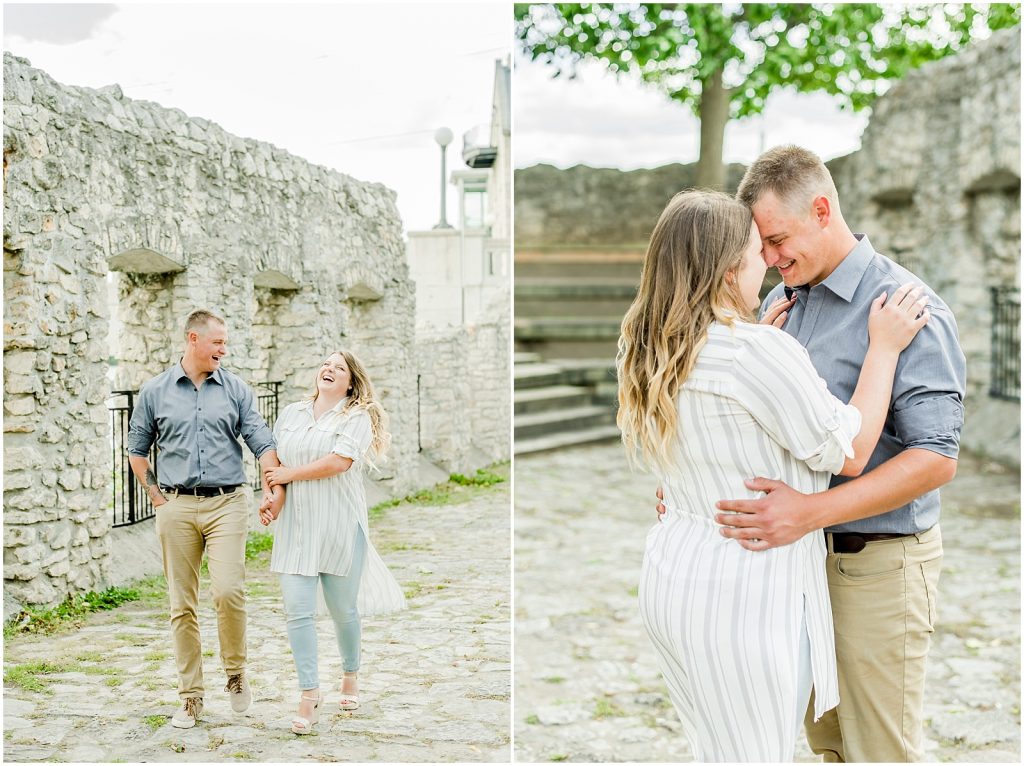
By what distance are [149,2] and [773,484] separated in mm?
2637

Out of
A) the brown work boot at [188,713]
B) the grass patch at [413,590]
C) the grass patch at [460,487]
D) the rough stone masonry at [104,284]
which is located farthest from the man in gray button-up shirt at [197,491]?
the grass patch at [460,487]

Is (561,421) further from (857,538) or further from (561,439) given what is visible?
(857,538)

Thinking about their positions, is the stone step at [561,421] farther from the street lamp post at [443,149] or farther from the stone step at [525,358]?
the street lamp post at [443,149]

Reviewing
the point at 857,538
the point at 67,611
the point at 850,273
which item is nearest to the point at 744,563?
the point at 857,538

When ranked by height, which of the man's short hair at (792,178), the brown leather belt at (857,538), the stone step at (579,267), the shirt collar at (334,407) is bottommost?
the brown leather belt at (857,538)

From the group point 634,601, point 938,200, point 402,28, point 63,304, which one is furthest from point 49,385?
point 938,200

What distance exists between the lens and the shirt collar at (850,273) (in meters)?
2.00

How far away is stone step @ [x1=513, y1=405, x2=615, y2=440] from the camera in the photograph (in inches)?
285

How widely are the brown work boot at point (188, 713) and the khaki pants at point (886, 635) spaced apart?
1842mm

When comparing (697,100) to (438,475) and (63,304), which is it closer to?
(438,475)

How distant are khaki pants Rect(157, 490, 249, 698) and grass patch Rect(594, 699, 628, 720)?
136 cm

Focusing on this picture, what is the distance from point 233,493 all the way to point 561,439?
502 cm

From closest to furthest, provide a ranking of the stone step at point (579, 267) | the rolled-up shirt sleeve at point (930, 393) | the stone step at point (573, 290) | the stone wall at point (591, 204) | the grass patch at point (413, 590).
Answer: the rolled-up shirt sleeve at point (930, 393) → the grass patch at point (413, 590) → the stone step at point (573, 290) → the stone step at point (579, 267) → the stone wall at point (591, 204)

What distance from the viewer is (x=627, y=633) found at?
4.21 meters
